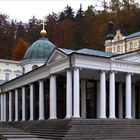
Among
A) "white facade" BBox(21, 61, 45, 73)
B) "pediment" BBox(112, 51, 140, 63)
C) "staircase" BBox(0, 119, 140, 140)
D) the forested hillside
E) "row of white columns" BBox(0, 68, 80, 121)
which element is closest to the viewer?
"staircase" BBox(0, 119, 140, 140)

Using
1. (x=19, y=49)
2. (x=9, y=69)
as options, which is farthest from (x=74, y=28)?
(x=9, y=69)

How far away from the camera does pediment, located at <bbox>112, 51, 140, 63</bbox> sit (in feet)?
109

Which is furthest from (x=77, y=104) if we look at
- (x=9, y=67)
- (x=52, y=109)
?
(x=9, y=67)

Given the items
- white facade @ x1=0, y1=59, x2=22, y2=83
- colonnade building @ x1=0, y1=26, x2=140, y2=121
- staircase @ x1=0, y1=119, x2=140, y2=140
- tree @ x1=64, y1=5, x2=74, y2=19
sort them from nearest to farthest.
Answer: staircase @ x1=0, y1=119, x2=140, y2=140 < colonnade building @ x1=0, y1=26, x2=140, y2=121 < white facade @ x1=0, y1=59, x2=22, y2=83 < tree @ x1=64, y1=5, x2=74, y2=19

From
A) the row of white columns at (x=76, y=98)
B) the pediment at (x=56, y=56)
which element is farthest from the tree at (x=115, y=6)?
the pediment at (x=56, y=56)

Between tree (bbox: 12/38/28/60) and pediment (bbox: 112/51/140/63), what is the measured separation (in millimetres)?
44495

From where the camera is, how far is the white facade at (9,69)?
70.4 meters

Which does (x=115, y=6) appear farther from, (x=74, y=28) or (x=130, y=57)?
(x=130, y=57)

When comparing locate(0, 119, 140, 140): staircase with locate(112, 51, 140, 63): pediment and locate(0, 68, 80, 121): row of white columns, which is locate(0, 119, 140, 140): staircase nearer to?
locate(0, 68, 80, 121): row of white columns

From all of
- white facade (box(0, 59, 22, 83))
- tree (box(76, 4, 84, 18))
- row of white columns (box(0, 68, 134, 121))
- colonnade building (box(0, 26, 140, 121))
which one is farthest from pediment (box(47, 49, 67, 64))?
tree (box(76, 4, 84, 18))

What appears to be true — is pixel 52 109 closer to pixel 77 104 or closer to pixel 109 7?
pixel 77 104

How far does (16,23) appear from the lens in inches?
3300

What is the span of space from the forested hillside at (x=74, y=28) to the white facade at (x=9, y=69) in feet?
21.0

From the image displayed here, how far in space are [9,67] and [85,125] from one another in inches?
1727
